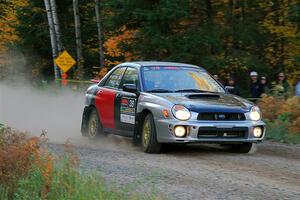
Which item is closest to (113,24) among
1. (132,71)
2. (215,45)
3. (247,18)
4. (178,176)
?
(215,45)

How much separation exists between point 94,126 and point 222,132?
3.68m

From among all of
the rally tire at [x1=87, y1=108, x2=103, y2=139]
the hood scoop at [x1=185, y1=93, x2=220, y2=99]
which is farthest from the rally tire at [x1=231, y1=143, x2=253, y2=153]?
the rally tire at [x1=87, y1=108, x2=103, y2=139]

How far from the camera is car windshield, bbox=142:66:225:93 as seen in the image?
1258 cm

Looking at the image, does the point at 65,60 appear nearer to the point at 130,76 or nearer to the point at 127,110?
the point at 130,76

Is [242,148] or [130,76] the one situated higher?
[130,76]

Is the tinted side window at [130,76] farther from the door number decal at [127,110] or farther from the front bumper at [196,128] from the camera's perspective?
the front bumper at [196,128]

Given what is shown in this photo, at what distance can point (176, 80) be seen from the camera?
1277 centimetres

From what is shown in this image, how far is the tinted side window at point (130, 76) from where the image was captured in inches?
513

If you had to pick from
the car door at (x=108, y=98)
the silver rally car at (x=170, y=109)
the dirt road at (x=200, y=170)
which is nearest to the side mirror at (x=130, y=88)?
the silver rally car at (x=170, y=109)

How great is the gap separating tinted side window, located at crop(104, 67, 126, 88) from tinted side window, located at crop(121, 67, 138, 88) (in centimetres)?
21

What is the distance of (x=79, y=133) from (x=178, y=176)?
7.35m

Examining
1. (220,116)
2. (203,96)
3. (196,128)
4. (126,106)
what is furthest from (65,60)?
(196,128)

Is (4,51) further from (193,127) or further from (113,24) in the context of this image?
(193,127)

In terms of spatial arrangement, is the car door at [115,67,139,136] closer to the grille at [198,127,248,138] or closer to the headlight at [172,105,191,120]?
the headlight at [172,105,191,120]
